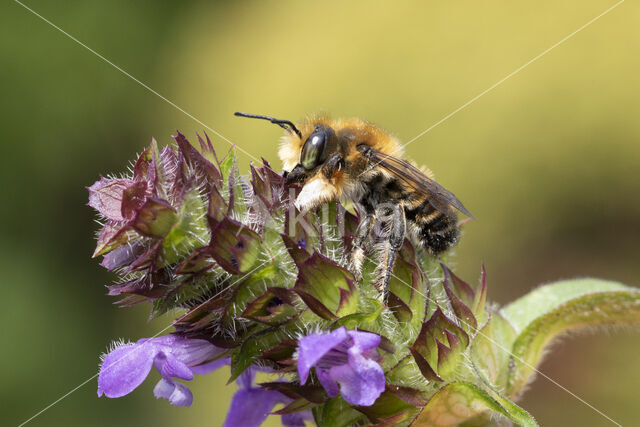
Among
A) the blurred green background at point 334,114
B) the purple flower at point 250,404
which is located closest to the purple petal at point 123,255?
the purple flower at point 250,404

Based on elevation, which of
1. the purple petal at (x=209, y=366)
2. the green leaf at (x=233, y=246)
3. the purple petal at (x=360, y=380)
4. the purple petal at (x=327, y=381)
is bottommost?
the purple petal at (x=209, y=366)

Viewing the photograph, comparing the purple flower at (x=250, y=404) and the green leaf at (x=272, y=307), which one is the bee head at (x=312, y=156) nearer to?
the green leaf at (x=272, y=307)

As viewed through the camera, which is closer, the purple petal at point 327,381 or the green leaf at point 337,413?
the purple petal at point 327,381

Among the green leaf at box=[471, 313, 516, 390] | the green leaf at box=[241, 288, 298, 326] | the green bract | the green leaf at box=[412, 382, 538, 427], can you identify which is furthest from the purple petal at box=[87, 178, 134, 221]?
the green leaf at box=[471, 313, 516, 390]

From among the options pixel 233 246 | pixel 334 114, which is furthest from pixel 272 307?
pixel 334 114

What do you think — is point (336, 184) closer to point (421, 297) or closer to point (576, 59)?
point (421, 297)

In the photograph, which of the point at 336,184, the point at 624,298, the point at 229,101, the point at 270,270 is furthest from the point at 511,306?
the point at 229,101
